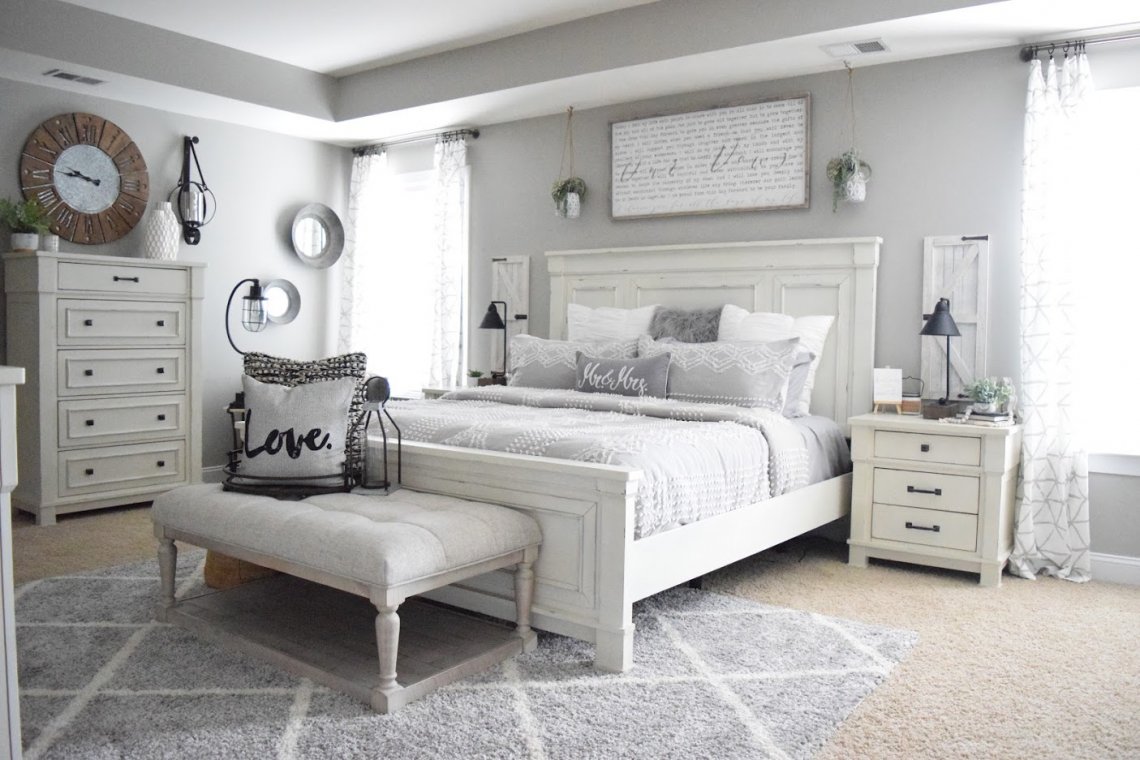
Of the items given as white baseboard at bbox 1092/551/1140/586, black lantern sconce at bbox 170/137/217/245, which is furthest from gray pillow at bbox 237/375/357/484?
white baseboard at bbox 1092/551/1140/586

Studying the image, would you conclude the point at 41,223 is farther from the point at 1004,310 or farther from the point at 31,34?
the point at 1004,310

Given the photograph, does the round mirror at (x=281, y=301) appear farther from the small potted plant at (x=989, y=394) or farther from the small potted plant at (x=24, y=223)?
the small potted plant at (x=989, y=394)

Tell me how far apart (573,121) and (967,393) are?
2.72 metres

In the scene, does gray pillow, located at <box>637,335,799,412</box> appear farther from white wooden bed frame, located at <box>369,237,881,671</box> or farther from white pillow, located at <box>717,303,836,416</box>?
white wooden bed frame, located at <box>369,237,881,671</box>

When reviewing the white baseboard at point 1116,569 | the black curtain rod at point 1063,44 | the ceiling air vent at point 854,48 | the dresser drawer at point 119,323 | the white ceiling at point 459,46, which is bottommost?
the white baseboard at point 1116,569

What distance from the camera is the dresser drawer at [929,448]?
364 centimetres

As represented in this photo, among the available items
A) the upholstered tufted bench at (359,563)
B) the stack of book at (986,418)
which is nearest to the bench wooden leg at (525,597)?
the upholstered tufted bench at (359,563)

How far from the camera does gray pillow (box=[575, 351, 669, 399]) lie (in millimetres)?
3961

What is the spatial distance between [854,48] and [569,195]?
5.87 feet

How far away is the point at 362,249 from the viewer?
629 cm

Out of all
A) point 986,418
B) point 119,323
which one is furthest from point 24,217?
point 986,418

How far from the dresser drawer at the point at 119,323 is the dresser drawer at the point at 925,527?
377 centimetres

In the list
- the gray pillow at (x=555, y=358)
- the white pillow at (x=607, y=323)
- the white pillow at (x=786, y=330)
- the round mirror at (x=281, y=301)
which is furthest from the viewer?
the round mirror at (x=281, y=301)

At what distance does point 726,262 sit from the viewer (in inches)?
183
